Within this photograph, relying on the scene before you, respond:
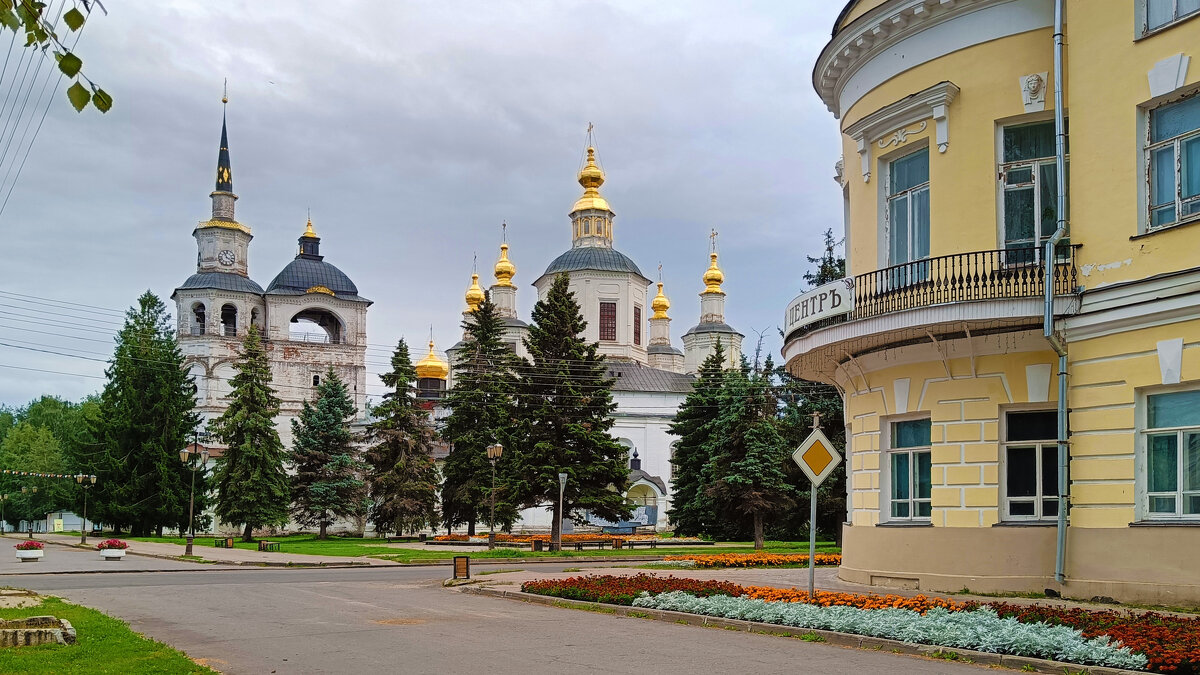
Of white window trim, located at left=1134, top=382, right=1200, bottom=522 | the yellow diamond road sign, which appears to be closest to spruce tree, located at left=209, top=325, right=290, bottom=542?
the yellow diamond road sign

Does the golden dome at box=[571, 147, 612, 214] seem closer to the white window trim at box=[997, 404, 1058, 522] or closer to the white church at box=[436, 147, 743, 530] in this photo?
the white church at box=[436, 147, 743, 530]

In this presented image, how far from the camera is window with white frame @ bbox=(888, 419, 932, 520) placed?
17.7 metres

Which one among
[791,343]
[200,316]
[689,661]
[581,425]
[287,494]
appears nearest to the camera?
[689,661]

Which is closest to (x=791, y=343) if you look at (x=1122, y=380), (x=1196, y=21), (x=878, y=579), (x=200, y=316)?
(x=878, y=579)

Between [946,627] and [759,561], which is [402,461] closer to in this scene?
[759,561]

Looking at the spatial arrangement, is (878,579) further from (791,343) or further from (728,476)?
(728,476)

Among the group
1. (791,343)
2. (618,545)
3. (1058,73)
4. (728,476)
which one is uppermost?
(1058,73)

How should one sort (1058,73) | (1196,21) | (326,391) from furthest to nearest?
1. (326,391)
2. (1058,73)
3. (1196,21)

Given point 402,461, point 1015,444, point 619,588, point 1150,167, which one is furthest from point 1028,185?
point 402,461

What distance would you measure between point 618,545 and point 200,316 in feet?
181

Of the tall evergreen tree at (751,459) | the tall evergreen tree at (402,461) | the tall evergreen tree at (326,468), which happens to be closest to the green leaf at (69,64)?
the tall evergreen tree at (751,459)

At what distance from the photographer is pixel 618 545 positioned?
1657 inches

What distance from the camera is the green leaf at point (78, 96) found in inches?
167

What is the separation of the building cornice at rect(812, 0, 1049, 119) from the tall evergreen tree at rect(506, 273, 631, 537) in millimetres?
22781
